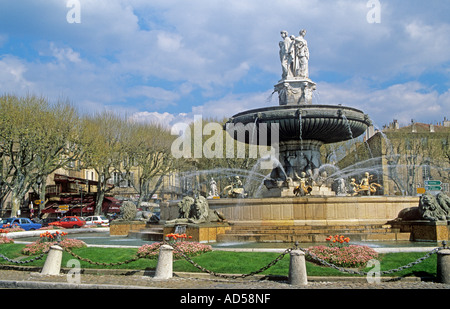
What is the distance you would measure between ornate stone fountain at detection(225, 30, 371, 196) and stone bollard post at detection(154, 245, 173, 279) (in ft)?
30.2

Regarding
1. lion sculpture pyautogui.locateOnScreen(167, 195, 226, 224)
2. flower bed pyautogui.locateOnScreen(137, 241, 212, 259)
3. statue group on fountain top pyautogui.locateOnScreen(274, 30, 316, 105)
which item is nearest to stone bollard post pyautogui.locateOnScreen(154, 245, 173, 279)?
flower bed pyautogui.locateOnScreen(137, 241, 212, 259)

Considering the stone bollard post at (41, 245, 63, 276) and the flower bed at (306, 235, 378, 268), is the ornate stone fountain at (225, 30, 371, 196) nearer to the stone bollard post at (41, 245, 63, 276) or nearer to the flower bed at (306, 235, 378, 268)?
the flower bed at (306, 235, 378, 268)

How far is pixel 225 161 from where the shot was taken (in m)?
45.8

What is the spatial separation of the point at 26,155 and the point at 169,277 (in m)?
30.5

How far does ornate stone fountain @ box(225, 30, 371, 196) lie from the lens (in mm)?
17953

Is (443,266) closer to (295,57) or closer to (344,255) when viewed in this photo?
(344,255)

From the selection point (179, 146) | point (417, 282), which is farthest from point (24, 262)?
point (179, 146)

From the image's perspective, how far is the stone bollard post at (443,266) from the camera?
28.3 ft

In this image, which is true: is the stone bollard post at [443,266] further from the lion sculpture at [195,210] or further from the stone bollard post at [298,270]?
the lion sculpture at [195,210]

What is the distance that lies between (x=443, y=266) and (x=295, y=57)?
14.0 meters

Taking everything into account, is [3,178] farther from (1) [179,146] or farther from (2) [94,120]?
(1) [179,146]

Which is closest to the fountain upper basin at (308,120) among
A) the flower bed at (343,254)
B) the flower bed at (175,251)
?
the flower bed at (175,251)

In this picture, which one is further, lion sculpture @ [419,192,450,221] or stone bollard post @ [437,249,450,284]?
lion sculpture @ [419,192,450,221]
